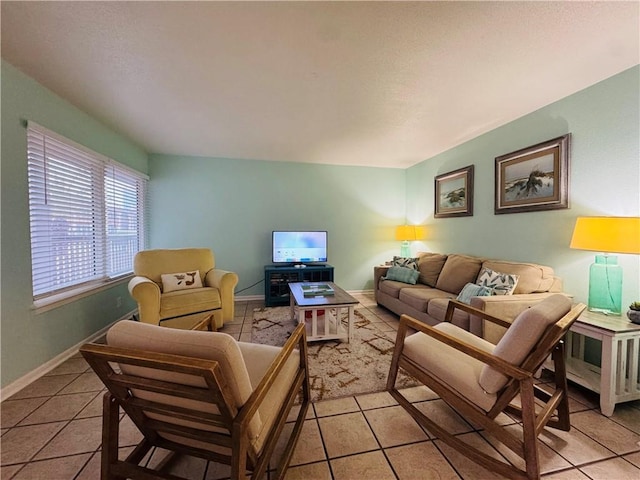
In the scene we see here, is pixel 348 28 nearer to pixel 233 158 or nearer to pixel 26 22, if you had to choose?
pixel 26 22

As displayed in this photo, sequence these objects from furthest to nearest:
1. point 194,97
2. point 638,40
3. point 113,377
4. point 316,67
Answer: point 194,97
point 316,67
point 638,40
point 113,377

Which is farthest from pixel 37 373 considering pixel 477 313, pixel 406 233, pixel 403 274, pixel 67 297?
pixel 406 233

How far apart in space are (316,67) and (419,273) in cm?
279

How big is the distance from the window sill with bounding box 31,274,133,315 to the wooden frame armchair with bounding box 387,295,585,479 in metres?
2.85

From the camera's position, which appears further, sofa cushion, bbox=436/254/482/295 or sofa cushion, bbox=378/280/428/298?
sofa cushion, bbox=378/280/428/298

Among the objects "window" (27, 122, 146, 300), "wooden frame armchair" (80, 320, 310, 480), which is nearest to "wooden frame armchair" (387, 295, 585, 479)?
"wooden frame armchair" (80, 320, 310, 480)

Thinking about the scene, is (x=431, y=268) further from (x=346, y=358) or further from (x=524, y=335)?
(x=524, y=335)

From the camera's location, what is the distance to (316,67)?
72.7 inches

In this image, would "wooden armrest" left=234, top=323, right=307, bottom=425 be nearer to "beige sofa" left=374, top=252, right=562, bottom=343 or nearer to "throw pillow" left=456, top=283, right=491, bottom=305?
"beige sofa" left=374, top=252, right=562, bottom=343

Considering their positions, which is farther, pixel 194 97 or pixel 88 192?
pixel 88 192

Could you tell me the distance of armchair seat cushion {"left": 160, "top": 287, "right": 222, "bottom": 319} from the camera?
2.65 metres

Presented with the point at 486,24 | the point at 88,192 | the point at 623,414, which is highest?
the point at 486,24

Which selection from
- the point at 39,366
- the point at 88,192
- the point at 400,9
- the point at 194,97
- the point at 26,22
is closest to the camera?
the point at 400,9

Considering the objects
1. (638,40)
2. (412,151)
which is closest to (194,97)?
(412,151)
